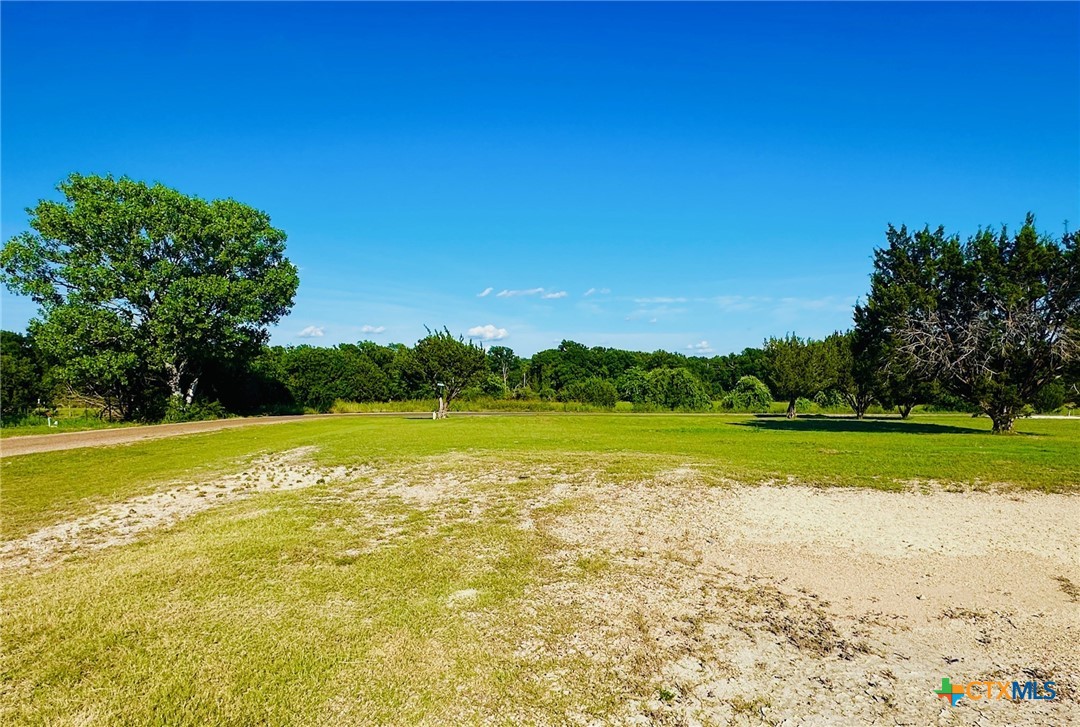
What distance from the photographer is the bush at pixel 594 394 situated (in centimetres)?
5772

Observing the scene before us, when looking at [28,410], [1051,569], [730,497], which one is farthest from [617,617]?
[28,410]

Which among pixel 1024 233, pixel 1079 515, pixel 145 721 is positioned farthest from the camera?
pixel 1024 233

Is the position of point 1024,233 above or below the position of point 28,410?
above

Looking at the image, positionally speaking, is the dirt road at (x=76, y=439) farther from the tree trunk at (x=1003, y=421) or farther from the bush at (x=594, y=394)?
the bush at (x=594, y=394)

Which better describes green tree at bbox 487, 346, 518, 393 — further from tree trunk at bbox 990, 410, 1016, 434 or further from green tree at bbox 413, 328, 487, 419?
tree trunk at bbox 990, 410, 1016, 434

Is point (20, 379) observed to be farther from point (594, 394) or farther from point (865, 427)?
point (865, 427)

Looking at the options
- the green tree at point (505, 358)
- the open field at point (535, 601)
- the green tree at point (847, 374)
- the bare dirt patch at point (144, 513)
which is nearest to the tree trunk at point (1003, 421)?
the green tree at point (847, 374)

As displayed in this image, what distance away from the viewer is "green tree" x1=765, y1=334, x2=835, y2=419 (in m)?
43.8

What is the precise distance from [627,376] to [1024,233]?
4818 cm

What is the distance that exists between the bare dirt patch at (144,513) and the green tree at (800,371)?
39.5 m

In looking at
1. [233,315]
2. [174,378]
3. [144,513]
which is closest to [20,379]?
[174,378]

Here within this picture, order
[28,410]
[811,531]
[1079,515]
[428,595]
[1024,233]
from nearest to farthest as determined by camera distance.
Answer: [428,595] < [811,531] < [1079,515] < [1024,233] < [28,410]

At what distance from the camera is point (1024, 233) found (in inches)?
893

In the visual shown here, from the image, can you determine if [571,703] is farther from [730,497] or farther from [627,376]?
[627,376]
